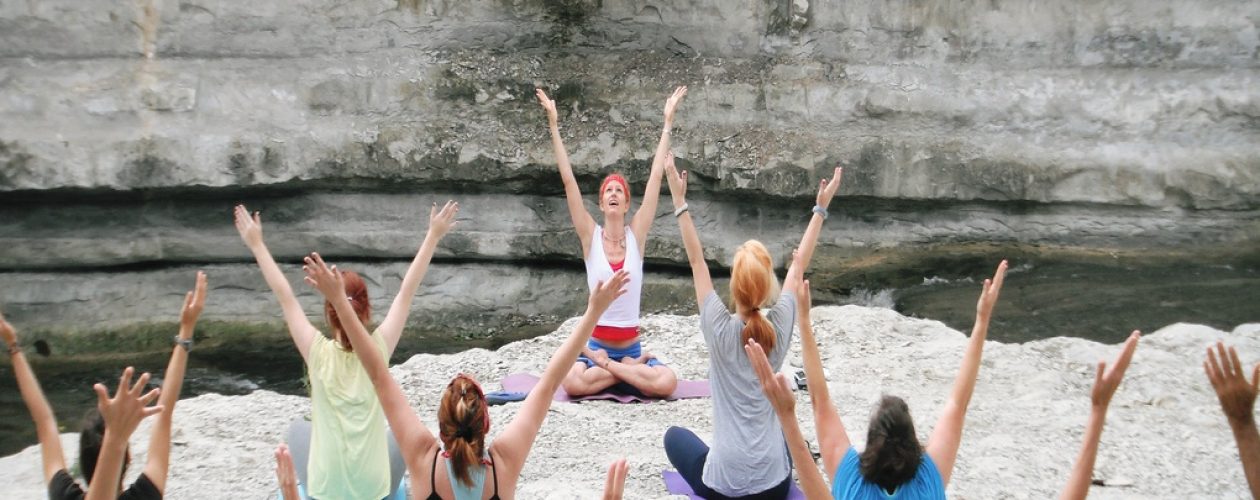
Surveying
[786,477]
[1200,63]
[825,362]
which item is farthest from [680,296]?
[786,477]

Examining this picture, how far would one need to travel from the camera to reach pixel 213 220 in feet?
39.3

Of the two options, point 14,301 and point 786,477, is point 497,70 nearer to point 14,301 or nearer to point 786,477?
point 14,301

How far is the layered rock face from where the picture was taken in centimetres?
1172

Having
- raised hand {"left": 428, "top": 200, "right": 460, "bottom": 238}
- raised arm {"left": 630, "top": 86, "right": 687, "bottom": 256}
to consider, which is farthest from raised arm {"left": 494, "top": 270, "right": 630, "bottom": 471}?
raised arm {"left": 630, "top": 86, "right": 687, "bottom": 256}

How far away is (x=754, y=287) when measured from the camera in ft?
15.7

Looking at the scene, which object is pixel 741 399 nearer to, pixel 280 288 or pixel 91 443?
pixel 280 288

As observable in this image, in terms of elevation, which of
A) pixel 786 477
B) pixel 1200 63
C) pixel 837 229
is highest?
pixel 1200 63

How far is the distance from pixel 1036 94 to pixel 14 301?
33.3ft

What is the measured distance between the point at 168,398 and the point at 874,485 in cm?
228

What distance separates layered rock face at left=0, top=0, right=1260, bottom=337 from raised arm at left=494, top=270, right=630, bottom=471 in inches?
308

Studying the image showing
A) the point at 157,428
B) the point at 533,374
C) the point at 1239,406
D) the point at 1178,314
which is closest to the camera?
the point at 1239,406

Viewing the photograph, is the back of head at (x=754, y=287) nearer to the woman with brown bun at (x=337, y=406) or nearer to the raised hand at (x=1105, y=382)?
the woman with brown bun at (x=337, y=406)

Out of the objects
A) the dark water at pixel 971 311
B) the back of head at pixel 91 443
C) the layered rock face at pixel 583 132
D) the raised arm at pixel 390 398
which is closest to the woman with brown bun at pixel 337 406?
the raised arm at pixel 390 398

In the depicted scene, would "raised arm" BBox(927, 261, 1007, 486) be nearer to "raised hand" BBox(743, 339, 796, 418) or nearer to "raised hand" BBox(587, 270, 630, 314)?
"raised hand" BBox(743, 339, 796, 418)
